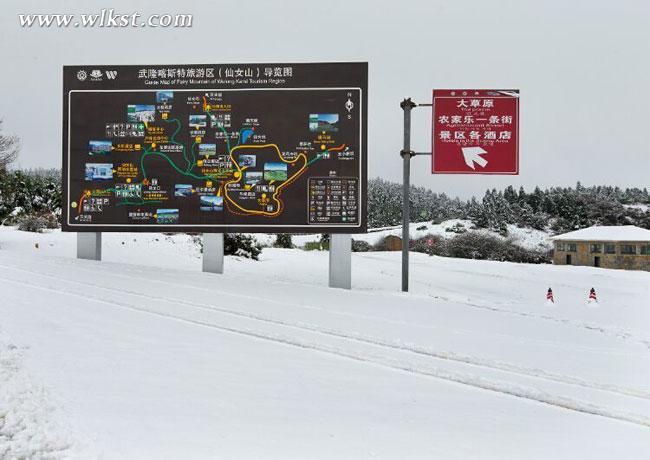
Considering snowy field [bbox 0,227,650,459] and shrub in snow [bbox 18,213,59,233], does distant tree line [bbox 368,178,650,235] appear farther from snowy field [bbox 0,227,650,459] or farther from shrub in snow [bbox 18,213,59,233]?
snowy field [bbox 0,227,650,459]

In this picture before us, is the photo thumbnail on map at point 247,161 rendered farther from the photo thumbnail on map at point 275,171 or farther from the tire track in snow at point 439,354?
the tire track in snow at point 439,354

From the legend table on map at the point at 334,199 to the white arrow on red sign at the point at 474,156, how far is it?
3.33 metres

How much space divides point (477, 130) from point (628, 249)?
107 ft

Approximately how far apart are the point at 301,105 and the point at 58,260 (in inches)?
349

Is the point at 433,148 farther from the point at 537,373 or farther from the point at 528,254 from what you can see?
the point at 528,254

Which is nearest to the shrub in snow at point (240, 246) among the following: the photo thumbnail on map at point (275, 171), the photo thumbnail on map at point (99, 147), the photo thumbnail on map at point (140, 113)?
the photo thumbnail on map at point (99, 147)

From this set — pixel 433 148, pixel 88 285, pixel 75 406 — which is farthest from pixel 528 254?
pixel 75 406

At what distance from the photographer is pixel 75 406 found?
485 centimetres

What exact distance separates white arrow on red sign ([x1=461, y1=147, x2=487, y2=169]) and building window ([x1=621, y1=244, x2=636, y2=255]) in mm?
32153

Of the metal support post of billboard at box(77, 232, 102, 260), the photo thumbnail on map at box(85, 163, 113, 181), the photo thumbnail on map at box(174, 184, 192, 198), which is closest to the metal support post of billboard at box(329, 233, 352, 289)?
the photo thumbnail on map at box(174, 184, 192, 198)

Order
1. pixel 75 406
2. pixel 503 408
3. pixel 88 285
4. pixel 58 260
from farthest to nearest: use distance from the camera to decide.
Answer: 1. pixel 58 260
2. pixel 88 285
3. pixel 503 408
4. pixel 75 406

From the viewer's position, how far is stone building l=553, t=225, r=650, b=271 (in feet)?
133

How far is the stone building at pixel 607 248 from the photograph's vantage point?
133 feet

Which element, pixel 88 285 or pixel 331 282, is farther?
pixel 331 282
